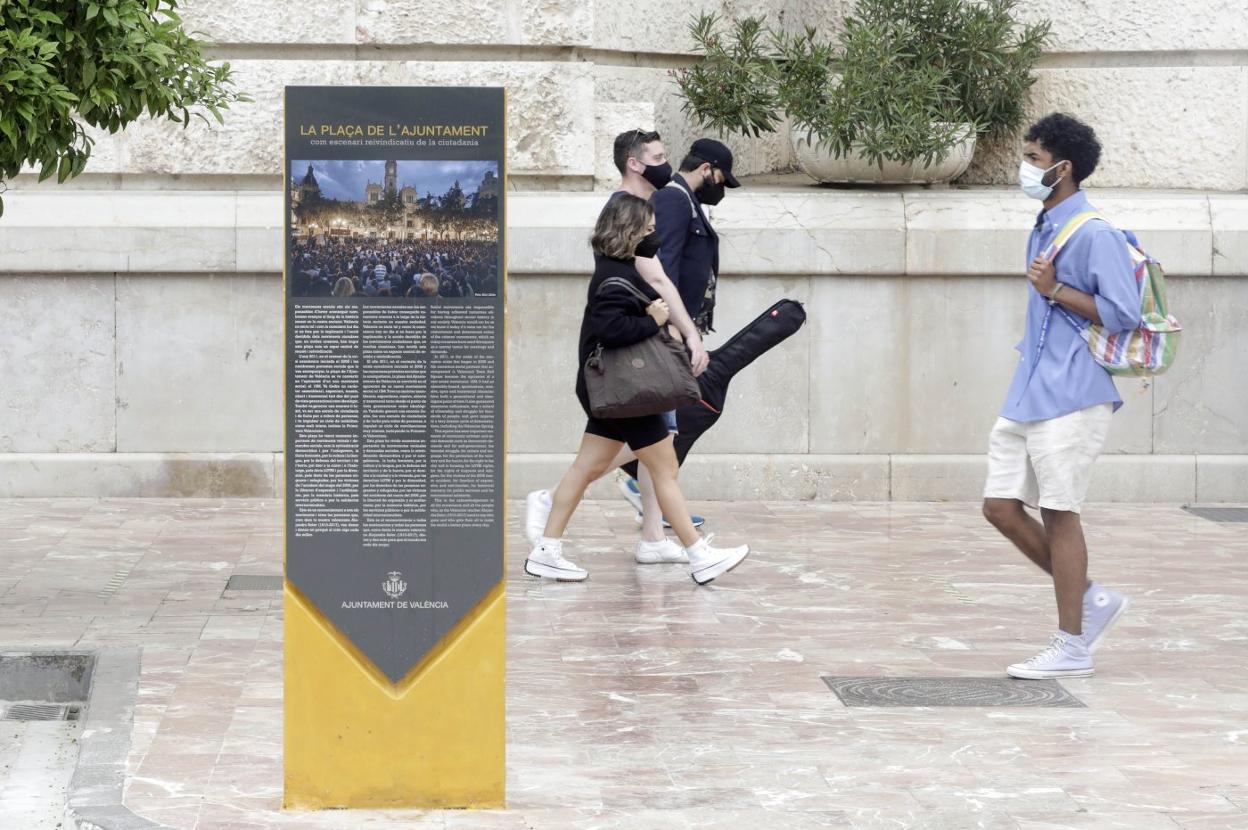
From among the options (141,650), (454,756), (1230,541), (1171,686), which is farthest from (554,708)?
(1230,541)

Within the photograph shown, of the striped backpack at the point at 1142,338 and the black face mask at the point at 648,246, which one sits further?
the black face mask at the point at 648,246

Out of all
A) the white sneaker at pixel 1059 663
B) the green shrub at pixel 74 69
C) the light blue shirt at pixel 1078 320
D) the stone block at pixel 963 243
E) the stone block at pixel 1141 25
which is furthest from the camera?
the stone block at pixel 1141 25

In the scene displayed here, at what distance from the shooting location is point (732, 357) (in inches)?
364

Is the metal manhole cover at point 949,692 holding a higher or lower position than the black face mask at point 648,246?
lower

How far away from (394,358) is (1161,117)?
805 centimetres

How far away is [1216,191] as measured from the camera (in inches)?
462

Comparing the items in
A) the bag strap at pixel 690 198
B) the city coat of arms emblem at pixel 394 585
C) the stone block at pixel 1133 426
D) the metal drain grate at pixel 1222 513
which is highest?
the bag strap at pixel 690 198

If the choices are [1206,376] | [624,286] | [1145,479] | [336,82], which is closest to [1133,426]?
[1145,479]

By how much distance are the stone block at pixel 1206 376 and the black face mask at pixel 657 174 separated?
382cm

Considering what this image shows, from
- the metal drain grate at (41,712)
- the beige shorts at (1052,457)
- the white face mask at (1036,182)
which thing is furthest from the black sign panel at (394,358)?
the white face mask at (1036,182)

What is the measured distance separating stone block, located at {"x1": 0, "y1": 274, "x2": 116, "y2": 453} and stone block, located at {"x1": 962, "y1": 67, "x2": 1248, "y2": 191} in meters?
5.82

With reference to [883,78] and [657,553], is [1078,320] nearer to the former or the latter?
[657,553]

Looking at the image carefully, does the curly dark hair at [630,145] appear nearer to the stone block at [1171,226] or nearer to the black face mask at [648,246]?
the black face mask at [648,246]

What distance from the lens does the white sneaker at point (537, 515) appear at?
350 inches
